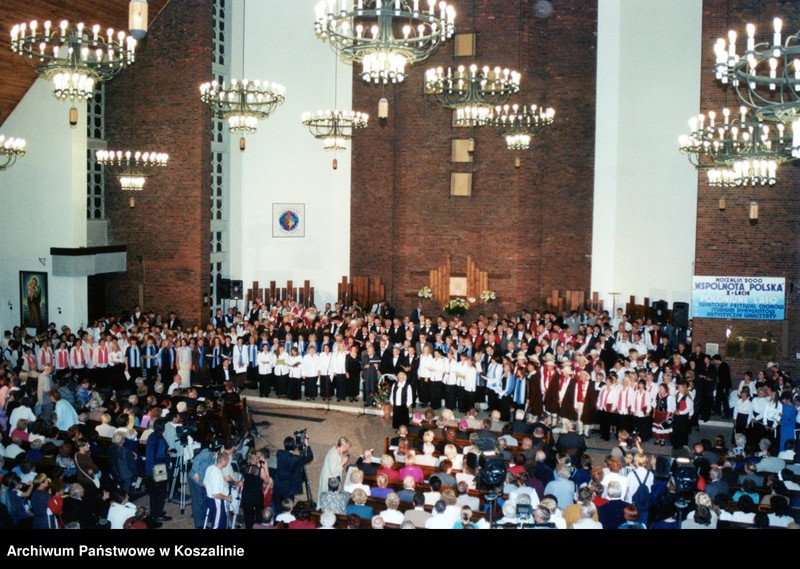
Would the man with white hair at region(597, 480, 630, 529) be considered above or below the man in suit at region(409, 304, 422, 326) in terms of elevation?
below

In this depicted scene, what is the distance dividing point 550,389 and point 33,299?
13.8 metres

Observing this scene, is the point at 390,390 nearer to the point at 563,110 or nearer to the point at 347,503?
the point at 347,503

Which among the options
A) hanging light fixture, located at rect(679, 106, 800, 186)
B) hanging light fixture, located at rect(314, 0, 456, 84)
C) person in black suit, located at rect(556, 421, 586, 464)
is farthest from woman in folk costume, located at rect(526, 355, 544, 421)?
hanging light fixture, located at rect(314, 0, 456, 84)

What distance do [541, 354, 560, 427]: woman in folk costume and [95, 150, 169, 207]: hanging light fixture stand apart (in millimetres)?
10810

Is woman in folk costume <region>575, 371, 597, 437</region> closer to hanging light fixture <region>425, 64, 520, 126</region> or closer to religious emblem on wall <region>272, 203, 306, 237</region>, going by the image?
hanging light fixture <region>425, 64, 520, 126</region>

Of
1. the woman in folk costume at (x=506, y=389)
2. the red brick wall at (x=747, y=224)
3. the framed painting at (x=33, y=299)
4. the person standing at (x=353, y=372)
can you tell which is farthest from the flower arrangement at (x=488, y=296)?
the framed painting at (x=33, y=299)

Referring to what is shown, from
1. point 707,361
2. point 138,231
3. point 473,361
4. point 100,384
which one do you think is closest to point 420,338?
point 473,361

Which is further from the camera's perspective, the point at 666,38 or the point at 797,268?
the point at 666,38

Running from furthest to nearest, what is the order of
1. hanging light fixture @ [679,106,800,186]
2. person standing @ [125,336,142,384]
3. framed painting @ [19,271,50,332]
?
framed painting @ [19,271,50,332] < person standing @ [125,336,142,384] < hanging light fixture @ [679,106,800,186]

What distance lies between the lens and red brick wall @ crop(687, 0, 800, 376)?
16.9 meters

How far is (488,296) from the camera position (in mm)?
22969

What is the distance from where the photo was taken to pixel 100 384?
18.1m

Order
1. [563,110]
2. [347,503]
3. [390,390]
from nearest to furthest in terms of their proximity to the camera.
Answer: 1. [347,503]
2. [390,390]
3. [563,110]

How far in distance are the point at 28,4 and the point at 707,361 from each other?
51.9ft
